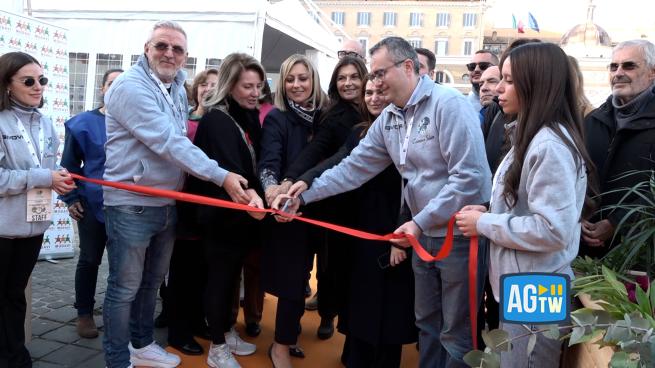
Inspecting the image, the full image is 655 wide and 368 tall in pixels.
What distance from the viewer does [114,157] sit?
128 inches

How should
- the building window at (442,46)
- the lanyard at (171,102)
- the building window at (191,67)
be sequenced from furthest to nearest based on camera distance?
the building window at (442,46) → the building window at (191,67) → the lanyard at (171,102)

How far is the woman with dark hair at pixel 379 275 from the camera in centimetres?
325

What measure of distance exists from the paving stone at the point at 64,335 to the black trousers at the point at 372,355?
2.07 meters

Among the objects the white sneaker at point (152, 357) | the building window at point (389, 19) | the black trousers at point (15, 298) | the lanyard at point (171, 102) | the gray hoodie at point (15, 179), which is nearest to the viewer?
the gray hoodie at point (15, 179)

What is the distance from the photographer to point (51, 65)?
654cm

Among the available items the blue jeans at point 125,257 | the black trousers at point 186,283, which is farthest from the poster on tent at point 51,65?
the blue jeans at point 125,257

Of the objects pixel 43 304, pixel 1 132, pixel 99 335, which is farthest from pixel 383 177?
pixel 43 304

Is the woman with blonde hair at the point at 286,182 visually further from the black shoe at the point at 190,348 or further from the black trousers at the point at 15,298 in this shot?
the black trousers at the point at 15,298

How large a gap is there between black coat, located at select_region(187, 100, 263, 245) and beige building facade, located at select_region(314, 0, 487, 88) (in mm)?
65629

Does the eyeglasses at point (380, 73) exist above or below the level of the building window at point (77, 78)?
below

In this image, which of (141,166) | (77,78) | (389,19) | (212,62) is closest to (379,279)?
(141,166)

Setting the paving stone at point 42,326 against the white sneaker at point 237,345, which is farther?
the paving stone at point 42,326

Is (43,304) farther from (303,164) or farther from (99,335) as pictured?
(303,164)

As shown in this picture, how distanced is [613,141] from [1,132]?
3.45m
